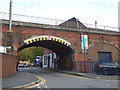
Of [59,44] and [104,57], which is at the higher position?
[59,44]

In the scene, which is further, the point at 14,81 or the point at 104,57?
the point at 104,57

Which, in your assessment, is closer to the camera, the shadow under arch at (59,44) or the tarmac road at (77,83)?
the tarmac road at (77,83)

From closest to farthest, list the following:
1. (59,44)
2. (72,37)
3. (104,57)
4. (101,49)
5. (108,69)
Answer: (108,69), (72,37), (59,44), (101,49), (104,57)

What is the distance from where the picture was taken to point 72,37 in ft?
67.2

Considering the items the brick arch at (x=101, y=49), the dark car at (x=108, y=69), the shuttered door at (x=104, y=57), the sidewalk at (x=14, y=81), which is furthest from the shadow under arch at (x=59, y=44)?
the sidewalk at (x=14, y=81)

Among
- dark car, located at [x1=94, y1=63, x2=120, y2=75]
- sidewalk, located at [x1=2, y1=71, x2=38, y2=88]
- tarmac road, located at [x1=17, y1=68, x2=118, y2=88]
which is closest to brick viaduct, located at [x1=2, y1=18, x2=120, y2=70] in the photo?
dark car, located at [x1=94, y1=63, x2=120, y2=75]

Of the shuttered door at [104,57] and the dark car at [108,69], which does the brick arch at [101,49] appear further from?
the dark car at [108,69]

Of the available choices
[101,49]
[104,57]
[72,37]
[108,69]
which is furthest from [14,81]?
[104,57]

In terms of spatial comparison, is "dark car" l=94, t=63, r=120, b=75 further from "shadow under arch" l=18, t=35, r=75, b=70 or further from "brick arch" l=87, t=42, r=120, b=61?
"shadow under arch" l=18, t=35, r=75, b=70

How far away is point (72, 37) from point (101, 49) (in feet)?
18.3

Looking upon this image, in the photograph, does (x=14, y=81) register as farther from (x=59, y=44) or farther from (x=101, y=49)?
(x=101, y=49)

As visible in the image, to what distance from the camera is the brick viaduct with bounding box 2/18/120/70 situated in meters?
17.4

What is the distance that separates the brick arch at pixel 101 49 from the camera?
21.2m

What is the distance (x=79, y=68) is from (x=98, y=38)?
6.30 m
